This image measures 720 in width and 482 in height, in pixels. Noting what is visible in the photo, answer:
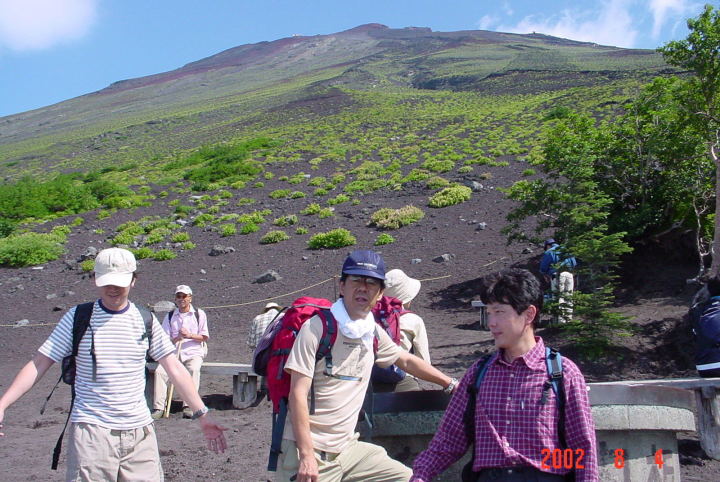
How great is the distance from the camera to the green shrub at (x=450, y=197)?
21.6 metres

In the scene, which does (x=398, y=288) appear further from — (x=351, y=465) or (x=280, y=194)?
(x=280, y=194)

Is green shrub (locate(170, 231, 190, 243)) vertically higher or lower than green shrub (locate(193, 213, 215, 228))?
lower

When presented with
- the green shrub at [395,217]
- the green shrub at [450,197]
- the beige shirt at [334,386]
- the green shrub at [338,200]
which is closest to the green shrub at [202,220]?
the green shrub at [338,200]

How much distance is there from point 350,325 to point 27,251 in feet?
68.5

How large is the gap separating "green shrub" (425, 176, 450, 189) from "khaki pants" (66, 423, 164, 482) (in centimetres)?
2150

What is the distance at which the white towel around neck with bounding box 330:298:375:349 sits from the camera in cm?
288

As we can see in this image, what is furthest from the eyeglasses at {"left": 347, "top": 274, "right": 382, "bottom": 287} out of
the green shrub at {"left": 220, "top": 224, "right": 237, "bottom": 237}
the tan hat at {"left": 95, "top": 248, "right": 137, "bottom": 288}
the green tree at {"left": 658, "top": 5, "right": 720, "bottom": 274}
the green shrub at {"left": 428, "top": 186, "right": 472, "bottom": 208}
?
the green shrub at {"left": 220, "top": 224, "right": 237, "bottom": 237}

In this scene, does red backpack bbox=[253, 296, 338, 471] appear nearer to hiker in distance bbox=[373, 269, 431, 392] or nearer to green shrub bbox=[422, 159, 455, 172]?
hiker in distance bbox=[373, 269, 431, 392]

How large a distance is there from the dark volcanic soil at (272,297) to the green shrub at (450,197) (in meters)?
0.36

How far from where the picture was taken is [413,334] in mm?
3912

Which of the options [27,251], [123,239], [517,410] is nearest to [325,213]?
[123,239]

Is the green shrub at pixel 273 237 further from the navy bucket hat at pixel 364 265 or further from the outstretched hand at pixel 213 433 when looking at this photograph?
the navy bucket hat at pixel 364 265

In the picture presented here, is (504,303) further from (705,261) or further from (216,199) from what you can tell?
(216,199)
